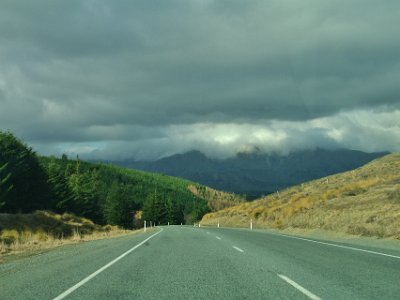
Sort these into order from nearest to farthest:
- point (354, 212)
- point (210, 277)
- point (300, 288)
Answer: point (300, 288)
point (210, 277)
point (354, 212)

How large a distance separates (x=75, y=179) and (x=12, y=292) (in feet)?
350

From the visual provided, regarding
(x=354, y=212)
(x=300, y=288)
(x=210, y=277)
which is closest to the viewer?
(x=300, y=288)

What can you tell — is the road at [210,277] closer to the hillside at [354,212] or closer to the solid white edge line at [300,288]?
the solid white edge line at [300,288]

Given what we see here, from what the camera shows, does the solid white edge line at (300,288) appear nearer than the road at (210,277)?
Yes

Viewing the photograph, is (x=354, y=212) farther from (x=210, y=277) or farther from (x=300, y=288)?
(x=300, y=288)

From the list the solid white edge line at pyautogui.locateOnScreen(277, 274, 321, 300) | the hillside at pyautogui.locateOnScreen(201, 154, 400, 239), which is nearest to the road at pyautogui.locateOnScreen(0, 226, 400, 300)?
the solid white edge line at pyautogui.locateOnScreen(277, 274, 321, 300)

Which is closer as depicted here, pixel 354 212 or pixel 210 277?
pixel 210 277

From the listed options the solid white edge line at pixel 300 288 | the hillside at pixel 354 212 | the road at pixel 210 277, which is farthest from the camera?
the hillside at pixel 354 212

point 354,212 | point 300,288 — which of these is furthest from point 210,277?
point 354,212

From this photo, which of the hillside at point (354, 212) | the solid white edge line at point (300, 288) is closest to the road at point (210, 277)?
the solid white edge line at point (300, 288)

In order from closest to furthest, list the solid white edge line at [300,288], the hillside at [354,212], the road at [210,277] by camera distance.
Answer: the solid white edge line at [300,288]
the road at [210,277]
the hillside at [354,212]

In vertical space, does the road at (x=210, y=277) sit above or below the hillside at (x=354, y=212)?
below

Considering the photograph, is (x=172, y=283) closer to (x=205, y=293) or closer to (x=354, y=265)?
(x=205, y=293)

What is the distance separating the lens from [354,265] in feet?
44.1
